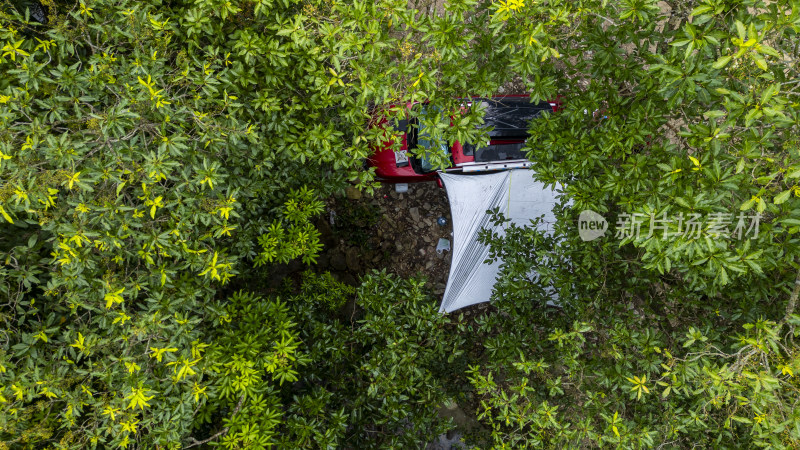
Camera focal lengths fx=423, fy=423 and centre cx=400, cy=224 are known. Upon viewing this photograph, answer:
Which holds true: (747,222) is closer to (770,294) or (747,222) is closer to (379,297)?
(770,294)

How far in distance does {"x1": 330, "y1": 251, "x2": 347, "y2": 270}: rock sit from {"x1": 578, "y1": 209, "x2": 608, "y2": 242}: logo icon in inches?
156

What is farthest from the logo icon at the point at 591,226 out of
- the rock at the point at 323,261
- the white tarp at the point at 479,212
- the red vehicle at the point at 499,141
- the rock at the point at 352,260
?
the rock at the point at 323,261

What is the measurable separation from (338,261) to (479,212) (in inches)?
95.5

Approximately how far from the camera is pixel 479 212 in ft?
20.7

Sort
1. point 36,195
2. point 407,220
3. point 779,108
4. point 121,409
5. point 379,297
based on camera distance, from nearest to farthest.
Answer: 1. point 779,108
2. point 36,195
3. point 121,409
4. point 379,297
5. point 407,220

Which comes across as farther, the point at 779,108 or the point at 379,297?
the point at 379,297

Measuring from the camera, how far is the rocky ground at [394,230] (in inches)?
281

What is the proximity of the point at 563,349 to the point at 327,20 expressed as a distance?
3604 mm

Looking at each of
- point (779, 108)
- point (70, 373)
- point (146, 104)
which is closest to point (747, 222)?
point (779, 108)

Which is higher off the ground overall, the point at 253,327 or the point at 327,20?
the point at 327,20

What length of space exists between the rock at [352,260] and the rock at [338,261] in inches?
2.1

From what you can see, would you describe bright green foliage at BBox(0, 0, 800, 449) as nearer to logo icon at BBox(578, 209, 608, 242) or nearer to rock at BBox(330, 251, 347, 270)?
logo icon at BBox(578, 209, 608, 242)

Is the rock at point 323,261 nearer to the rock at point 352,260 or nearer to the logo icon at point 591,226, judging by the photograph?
the rock at point 352,260

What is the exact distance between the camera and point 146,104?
325 cm
